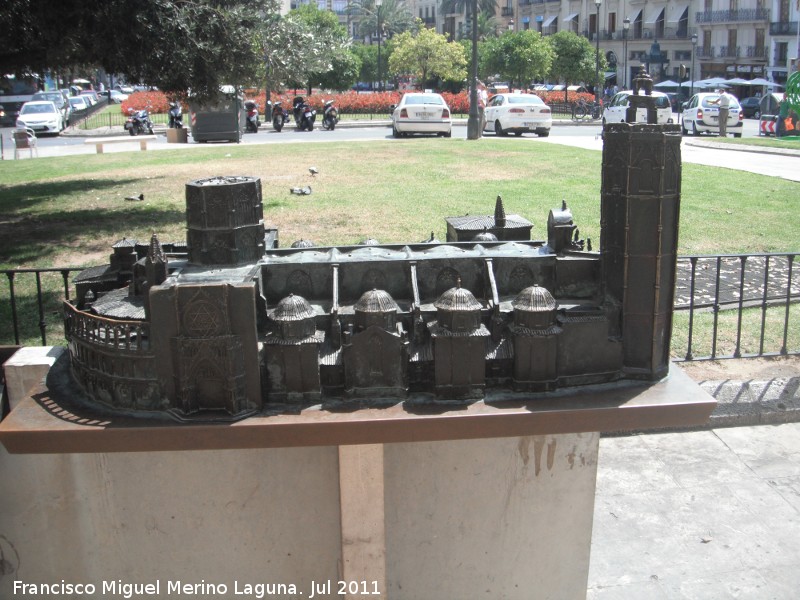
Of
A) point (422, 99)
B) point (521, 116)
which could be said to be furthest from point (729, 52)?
point (422, 99)

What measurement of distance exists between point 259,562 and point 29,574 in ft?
4.17

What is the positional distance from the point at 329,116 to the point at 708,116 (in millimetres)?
15023

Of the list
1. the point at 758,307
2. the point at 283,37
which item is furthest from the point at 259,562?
the point at 283,37

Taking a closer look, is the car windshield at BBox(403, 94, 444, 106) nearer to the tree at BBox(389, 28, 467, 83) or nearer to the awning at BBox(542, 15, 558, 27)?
the tree at BBox(389, 28, 467, 83)

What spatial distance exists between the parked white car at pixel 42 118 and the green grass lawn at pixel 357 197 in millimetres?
15494

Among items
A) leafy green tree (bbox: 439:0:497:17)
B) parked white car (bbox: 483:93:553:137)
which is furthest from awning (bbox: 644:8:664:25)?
parked white car (bbox: 483:93:553:137)

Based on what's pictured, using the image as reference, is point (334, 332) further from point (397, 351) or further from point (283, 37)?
point (283, 37)

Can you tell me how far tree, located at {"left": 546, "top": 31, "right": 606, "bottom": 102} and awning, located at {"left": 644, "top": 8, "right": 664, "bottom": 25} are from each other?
42.8 feet

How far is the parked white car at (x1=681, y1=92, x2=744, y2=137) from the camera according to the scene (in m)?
31.6

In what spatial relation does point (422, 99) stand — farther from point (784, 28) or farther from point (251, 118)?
point (784, 28)

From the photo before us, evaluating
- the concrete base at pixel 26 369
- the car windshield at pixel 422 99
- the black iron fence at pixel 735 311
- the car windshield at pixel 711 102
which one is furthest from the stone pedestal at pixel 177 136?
the concrete base at pixel 26 369

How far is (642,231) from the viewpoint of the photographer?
3.37 m

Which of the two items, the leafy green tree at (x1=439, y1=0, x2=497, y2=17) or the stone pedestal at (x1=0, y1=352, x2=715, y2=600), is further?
the leafy green tree at (x1=439, y1=0, x2=497, y2=17)

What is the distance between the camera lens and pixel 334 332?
3.44 m
